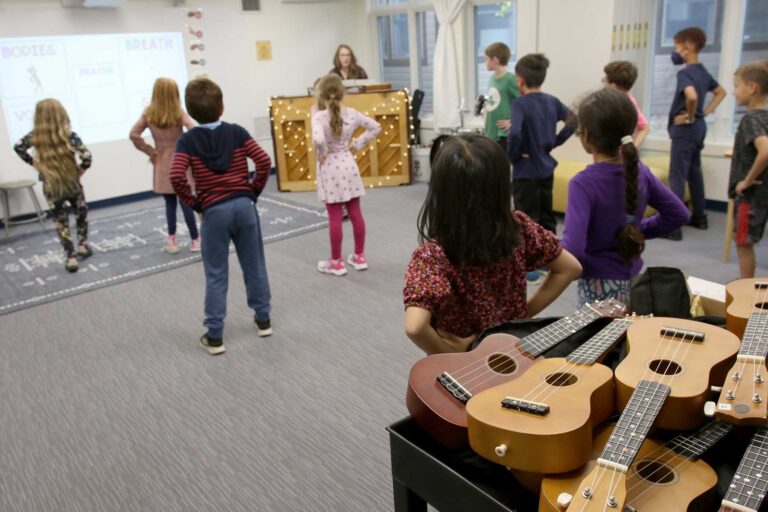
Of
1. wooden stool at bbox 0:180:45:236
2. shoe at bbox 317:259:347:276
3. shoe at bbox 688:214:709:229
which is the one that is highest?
wooden stool at bbox 0:180:45:236

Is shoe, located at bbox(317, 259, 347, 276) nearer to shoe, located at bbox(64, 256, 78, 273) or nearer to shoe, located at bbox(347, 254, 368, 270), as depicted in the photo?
shoe, located at bbox(347, 254, 368, 270)

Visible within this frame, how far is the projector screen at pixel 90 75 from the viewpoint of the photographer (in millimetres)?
5910

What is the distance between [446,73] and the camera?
6.62 metres

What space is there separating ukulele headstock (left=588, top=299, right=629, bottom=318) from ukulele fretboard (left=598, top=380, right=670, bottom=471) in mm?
308

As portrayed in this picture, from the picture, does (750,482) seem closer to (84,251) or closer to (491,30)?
(84,251)

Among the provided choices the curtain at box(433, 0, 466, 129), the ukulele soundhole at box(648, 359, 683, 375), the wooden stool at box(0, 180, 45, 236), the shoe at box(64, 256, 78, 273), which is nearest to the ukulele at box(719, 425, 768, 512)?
the ukulele soundhole at box(648, 359, 683, 375)

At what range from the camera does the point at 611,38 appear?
16.6ft

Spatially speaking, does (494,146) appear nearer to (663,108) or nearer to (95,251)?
(95,251)

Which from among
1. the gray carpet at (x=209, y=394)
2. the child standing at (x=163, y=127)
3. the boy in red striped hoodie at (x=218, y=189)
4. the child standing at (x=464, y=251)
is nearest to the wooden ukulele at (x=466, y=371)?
the child standing at (x=464, y=251)

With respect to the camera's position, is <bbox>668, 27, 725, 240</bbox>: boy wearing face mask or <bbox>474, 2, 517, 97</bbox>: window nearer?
<bbox>668, 27, 725, 240</bbox>: boy wearing face mask

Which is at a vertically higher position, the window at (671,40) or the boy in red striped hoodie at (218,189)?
the window at (671,40)

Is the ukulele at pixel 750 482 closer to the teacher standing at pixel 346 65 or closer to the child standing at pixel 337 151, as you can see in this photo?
the child standing at pixel 337 151

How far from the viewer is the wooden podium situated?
6488 mm

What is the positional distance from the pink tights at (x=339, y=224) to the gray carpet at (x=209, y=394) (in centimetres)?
20
